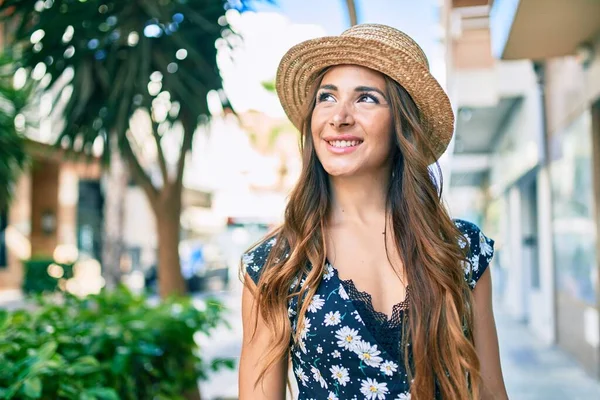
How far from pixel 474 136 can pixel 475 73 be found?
6.31 metres

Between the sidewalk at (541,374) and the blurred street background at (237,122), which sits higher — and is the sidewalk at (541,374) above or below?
below

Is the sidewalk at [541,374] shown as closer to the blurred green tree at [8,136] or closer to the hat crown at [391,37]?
the hat crown at [391,37]

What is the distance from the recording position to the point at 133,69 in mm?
4574

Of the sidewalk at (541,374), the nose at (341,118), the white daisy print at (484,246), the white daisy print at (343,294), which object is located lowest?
the sidewalk at (541,374)

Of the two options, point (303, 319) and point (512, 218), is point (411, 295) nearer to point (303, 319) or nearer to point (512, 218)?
point (303, 319)

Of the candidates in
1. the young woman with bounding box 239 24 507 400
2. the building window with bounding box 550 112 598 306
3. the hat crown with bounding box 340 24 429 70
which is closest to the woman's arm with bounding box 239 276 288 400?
the young woman with bounding box 239 24 507 400

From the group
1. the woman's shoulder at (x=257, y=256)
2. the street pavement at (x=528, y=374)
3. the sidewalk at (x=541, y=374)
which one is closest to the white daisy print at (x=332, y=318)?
the woman's shoulder at (x=257, y=256)

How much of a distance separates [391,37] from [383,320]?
0.77 meters

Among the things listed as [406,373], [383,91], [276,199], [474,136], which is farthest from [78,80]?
[276,199]

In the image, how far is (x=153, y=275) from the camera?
19344 millimetres

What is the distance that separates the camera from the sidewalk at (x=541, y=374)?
Result: 260 inches

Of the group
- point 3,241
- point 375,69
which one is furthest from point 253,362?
point 3,241

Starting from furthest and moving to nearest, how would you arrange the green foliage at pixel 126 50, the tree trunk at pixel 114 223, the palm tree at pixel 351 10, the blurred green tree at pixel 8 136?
the tree trunk at pixel 114 223
the blurred green tree at pixel 8 136
the green foliage at pixel 126 50
the palm tree at pixel 351 10

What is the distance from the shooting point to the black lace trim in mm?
1708
